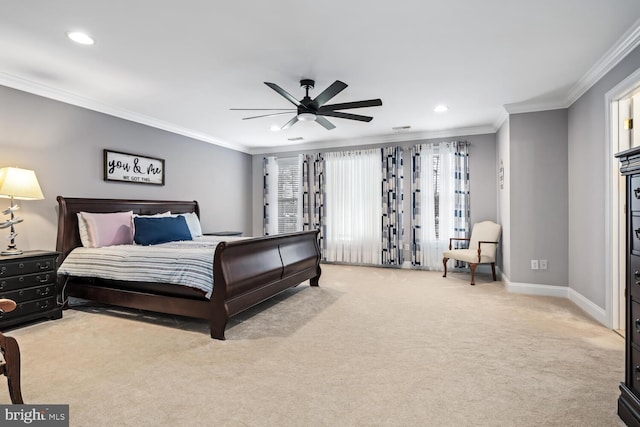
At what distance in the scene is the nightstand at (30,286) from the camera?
3.04m

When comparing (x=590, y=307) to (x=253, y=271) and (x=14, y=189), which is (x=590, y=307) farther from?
(x=14, y=189)

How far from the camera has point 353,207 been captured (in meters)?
6.63

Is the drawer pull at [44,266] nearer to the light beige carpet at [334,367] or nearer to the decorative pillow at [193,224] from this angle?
the light beige carpet at [334,367]

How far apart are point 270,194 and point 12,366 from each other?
590cm

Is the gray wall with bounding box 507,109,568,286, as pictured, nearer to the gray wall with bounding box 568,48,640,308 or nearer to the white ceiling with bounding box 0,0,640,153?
the gray wall with bounding box 568,48,640,308

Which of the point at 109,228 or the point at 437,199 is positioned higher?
the point at 437,199

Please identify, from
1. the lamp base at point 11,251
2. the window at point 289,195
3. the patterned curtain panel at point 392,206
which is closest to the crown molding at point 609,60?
the patterned curtain panel at point 392,206

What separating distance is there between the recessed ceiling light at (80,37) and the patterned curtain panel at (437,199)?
498 cm

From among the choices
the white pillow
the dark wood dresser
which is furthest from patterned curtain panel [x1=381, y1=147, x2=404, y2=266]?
the white pillow

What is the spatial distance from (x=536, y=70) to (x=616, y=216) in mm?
1628

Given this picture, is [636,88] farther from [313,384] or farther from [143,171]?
[143,171]

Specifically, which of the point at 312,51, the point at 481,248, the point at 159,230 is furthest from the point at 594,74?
the point at 159,230

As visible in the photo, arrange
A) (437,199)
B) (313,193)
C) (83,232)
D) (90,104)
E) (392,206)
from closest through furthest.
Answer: (83,232)
(90,104)
(437,199)
(392,206)
(313,193)

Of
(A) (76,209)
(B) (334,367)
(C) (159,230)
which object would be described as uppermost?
(A) (76,209)
